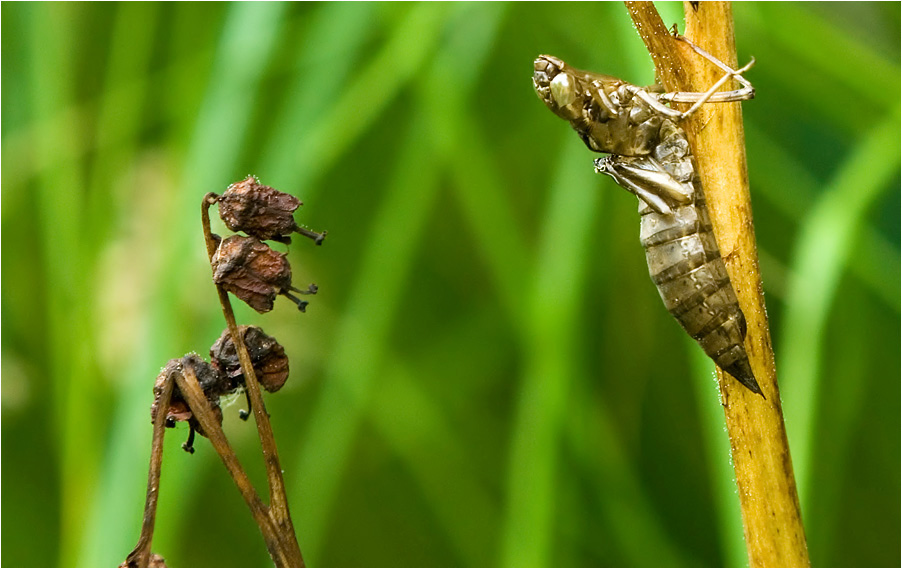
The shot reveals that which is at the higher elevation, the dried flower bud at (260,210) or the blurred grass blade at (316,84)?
the blurred grass blade at (316,84)

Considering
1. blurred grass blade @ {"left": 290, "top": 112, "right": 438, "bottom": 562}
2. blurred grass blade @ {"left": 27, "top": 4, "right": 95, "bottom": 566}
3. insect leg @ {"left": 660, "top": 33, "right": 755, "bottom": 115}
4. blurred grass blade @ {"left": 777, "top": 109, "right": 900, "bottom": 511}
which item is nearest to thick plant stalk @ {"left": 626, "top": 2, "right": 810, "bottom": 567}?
insect leg @ {"left": 660, "top": 33, "right": 755, "bottom": 115}

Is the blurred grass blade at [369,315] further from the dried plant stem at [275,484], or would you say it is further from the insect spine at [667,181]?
the dried plant stem at [275,484]

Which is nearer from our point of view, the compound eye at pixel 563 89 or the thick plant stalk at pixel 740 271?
the thick plant stalk at pixel 740 271

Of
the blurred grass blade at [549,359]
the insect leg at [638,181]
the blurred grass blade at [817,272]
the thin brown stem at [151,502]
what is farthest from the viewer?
the blurred grass blade at [549,359]

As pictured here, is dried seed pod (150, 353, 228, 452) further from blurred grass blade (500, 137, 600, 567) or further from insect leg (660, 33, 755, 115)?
blurred grass blade (500, 137, 600, 567)

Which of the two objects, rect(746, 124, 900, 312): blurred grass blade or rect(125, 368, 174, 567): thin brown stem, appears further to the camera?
rect(746, 124, 900, 312): blurred grass blade

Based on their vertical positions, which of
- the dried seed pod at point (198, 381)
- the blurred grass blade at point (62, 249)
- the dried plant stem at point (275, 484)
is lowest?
the dried plant stem at point (275, 484)

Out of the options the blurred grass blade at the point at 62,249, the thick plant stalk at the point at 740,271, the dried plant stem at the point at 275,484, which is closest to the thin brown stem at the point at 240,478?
the dried plant stem at the point at 275,484

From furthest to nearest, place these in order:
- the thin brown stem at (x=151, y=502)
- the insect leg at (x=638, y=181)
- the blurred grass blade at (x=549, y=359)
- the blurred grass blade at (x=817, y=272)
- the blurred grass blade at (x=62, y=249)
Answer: the blurred grass blade at (x=62, y=249) → the blurred grass blade at (x=549, y=359) → the blurred grass blade at (x=817, y=272) → the insect leg at (x=638, y=181) → the thin brown stem at (x=151, y=502)
